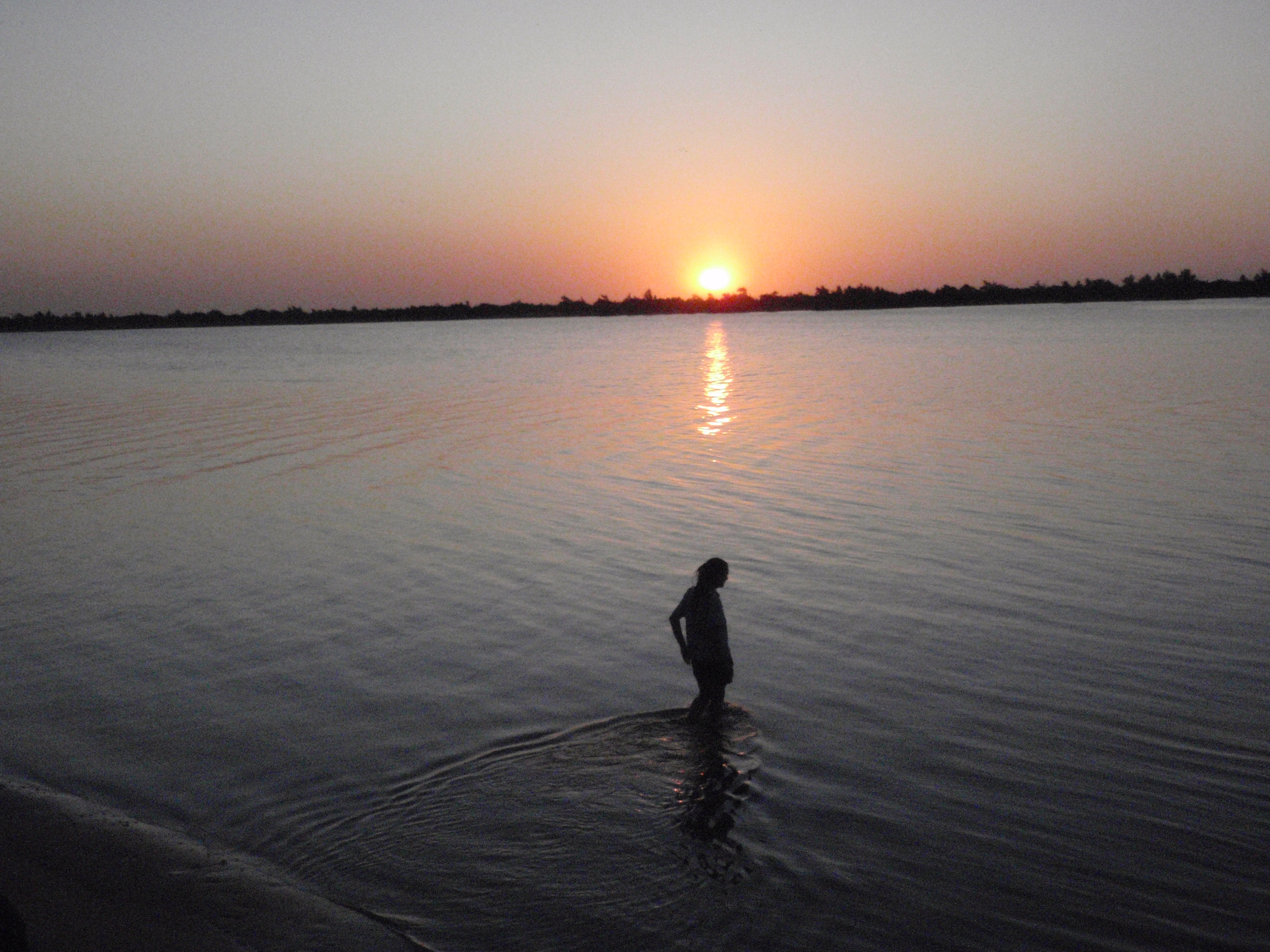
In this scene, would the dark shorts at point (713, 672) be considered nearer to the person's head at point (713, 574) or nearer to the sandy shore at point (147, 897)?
the person's head at point (713, 574)

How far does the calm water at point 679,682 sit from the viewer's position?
693cm

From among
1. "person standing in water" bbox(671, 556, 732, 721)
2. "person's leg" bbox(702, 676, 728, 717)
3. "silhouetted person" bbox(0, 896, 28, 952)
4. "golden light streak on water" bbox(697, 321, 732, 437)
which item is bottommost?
"golden light streak on water" bbox(697, 321, 732, 437)

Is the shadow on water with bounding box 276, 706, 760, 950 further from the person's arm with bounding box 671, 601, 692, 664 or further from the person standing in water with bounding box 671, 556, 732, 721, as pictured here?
the person's arm with bounding box 671, 601, 692, 664

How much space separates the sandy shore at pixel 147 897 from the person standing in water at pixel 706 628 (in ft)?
11.6

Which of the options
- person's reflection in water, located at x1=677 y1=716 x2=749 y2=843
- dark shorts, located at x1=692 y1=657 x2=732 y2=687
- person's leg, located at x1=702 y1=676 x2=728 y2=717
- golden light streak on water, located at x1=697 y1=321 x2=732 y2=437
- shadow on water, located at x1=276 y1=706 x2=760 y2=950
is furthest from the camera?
golden light streak on water, located at x1=697 y1=321 x2=732 y2=437

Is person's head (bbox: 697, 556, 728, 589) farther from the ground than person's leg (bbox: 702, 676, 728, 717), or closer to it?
farther from the ground

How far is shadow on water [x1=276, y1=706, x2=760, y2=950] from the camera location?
6508 millimetres

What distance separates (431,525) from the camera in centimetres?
1852

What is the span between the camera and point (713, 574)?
875 centimetres

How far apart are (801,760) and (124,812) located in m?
5.36

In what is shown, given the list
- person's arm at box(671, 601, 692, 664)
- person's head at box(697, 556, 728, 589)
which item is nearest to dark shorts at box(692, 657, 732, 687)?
person's arm at box(671, 601, 692, 664)

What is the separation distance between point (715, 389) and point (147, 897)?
4523 centimetres

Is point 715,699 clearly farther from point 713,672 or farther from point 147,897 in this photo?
point 147,897

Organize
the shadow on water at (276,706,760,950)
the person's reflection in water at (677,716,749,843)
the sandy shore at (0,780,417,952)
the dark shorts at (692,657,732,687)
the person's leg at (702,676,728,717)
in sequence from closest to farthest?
the sandy shore at (0,780,417,952) → the shadow on water at (276,706,760,950) → the person's reflection in water at (677,716,749,843) → the dark shorts at (692,657,732,687) → the person's leg at (702,676,728,717)
